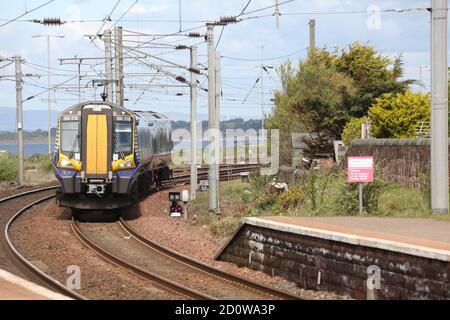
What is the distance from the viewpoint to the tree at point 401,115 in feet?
90.3

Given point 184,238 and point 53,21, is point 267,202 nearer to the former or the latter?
point 184,238

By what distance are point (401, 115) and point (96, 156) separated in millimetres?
11302

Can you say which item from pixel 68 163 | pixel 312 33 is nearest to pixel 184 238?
pixel 68 163

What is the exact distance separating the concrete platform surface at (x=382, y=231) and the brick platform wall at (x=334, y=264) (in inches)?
4.0

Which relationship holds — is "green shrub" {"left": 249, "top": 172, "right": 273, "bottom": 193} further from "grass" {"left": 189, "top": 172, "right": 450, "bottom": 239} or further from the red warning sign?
the red warning sign

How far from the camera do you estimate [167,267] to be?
15.6 metres

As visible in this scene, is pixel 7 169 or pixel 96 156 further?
pixel 7 169

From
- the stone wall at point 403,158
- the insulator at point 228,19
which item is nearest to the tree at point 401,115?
the stone wall at point 403,158

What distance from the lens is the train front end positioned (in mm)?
22938
